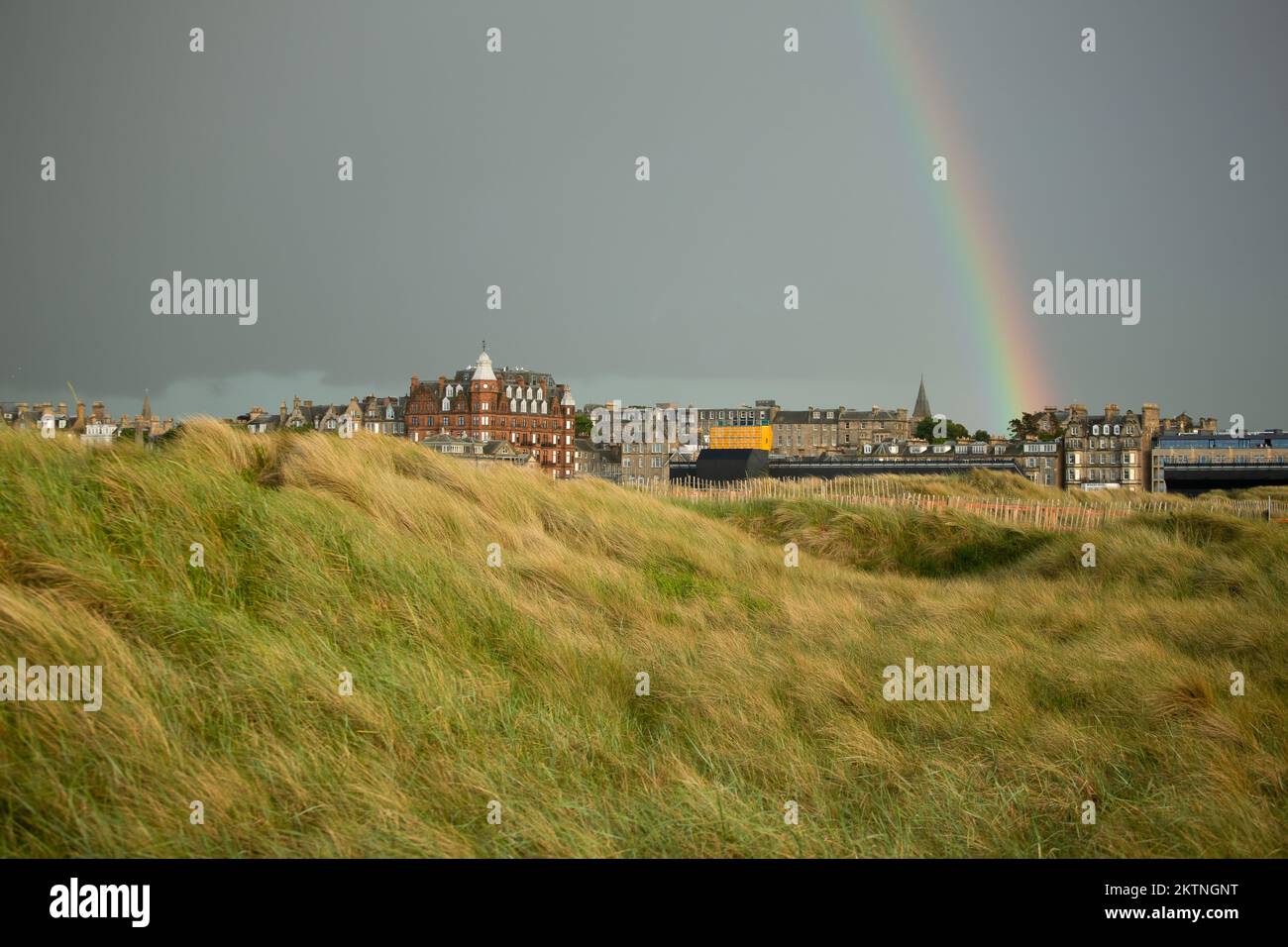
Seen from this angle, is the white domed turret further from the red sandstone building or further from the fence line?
the fence line

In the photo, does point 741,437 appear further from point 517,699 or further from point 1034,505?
point 517,699

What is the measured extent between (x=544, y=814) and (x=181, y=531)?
445 cm

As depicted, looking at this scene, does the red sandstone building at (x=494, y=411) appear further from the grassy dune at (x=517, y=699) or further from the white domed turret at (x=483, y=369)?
the grassy dune at (x=517, y=699)

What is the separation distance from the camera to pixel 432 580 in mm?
7918

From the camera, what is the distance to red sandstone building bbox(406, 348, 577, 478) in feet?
413

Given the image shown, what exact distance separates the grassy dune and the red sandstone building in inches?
4440

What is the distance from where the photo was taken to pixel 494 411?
4998 inches

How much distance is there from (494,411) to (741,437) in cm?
3887
